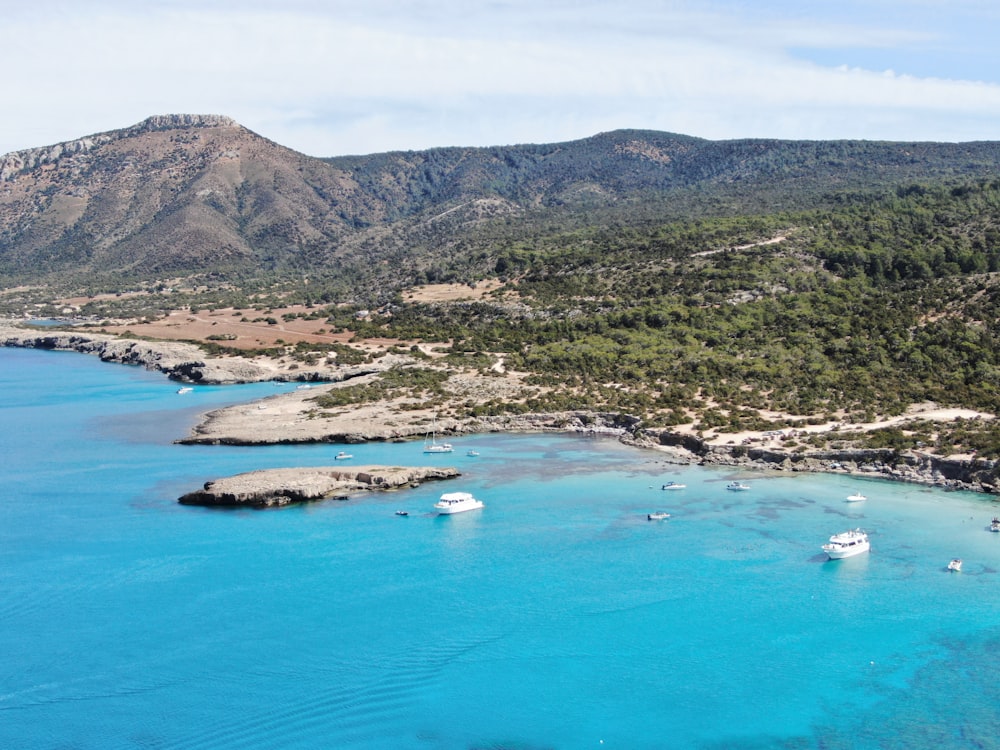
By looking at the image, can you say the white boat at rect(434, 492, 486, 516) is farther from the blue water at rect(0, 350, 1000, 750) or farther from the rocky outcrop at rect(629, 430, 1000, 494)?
the rocky outcrop at rect(629, 430, 1000, 494)

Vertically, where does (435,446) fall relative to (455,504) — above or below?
above

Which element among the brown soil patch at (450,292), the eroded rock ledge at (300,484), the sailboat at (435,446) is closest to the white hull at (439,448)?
the sailboat at (435,446)

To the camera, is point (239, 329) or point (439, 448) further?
point (239, 329)

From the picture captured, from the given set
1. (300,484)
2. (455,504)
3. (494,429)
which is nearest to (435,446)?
(494,429)

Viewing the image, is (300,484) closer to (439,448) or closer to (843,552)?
(439,448)

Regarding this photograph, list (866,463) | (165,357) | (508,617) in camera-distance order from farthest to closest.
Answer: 1. (165,357)
2. (866,463)
3. (508,617)

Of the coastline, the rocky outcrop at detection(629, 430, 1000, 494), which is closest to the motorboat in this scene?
the coastline
